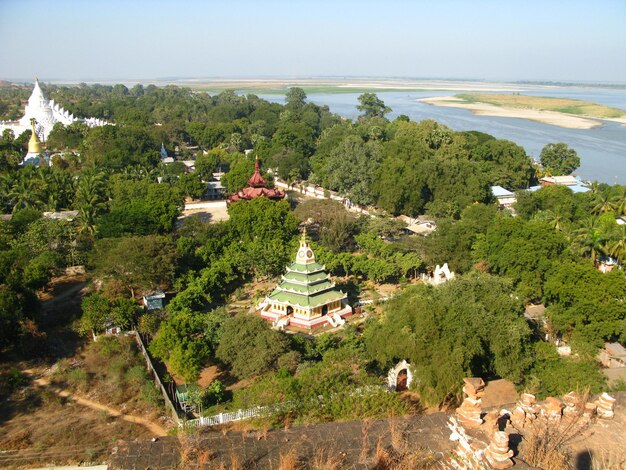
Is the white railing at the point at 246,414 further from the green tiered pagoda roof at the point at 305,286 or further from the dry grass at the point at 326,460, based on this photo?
the green tiered pagoda roof at the point at 305,286

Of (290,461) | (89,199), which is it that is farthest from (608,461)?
(89,199)

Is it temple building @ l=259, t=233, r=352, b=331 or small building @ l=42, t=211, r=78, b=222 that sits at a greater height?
small building @ l=42, t=211, r=78, b=222

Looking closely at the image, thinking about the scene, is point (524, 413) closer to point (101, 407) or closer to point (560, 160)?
point (101, 407)

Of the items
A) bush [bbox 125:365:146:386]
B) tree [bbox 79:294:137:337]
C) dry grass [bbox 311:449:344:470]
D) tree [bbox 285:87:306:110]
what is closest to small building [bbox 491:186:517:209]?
tree [bbox 79:294:137:337]

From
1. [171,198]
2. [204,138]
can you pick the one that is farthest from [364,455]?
[204,138]

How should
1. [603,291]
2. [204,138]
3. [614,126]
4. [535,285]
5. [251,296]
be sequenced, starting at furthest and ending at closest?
[614,126], [204,138], [251,296], [535,285], [603,291]

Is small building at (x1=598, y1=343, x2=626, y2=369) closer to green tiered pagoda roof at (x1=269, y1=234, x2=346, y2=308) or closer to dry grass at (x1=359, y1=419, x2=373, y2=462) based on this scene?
green tiered pagoda roof at (x1=269, y1=234, x2=346, y2=308)

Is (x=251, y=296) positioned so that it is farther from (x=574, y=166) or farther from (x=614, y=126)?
(x=614, y=126)
